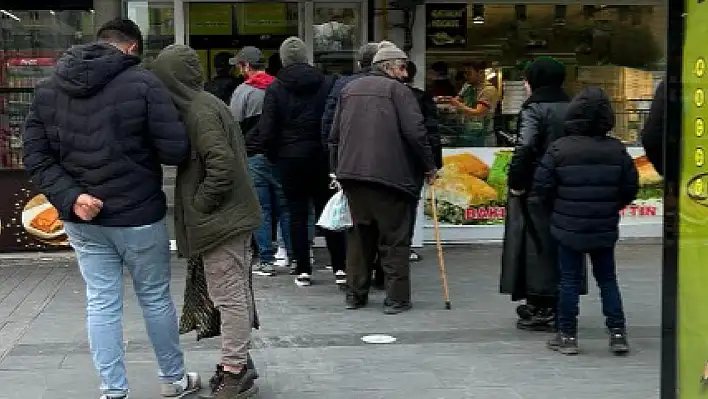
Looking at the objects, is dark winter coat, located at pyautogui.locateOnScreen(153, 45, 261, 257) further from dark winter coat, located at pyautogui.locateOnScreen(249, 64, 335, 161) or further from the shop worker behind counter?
dark winter coat, located at pyautogui.locateOnScreen(249, 64, 335, 161)

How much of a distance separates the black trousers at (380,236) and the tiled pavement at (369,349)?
23cm

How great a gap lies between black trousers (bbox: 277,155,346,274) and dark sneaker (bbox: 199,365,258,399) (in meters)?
2.90

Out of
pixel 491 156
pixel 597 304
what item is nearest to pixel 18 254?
pixel 491 156

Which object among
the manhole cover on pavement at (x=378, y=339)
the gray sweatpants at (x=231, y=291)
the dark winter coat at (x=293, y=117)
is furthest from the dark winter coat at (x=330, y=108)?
the gray sweatpants at (x=231, y=291)

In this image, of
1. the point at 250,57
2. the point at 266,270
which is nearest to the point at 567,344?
the point at 266,270

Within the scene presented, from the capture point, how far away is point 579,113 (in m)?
5.45

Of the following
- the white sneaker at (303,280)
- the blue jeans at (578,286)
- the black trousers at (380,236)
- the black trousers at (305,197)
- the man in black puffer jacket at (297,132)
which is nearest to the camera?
the blue jeans at (578,286)

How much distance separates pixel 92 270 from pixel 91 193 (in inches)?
15.0

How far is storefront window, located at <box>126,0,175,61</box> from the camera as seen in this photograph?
9258mm

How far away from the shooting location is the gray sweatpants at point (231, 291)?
4594mm

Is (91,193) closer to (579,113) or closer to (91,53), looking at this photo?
(91,53)

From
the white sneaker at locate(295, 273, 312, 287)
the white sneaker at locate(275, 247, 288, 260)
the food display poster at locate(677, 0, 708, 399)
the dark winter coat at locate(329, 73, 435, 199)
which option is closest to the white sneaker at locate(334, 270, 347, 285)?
the white sneaker at locate(295, 273, 312, 287)

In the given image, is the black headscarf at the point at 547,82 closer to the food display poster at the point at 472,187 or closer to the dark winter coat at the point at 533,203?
the dark winter coat at the point at 533,203

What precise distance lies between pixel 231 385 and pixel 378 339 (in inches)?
59.9
